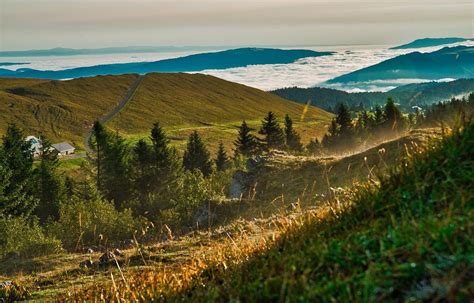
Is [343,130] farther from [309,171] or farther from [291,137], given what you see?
[309,171]

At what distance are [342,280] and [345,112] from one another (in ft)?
325

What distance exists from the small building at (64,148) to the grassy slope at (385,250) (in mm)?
166922

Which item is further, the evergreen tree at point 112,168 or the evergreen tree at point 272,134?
the evergreen tree at point 272,134

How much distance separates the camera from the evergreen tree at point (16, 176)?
59.4 meters

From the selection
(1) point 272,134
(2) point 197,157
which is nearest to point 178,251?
(1) point 272,134

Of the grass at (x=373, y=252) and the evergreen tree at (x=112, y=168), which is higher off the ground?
the grass at (x=373, y=252)

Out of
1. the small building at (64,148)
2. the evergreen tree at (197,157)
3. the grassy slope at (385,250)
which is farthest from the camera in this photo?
the small building at (64,148)

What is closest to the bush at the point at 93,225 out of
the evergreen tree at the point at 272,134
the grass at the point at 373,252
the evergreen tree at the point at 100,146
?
the evergreen tree at the point at 100,146

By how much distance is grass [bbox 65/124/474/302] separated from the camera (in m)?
3.29

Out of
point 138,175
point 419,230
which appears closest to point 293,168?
point 419,230

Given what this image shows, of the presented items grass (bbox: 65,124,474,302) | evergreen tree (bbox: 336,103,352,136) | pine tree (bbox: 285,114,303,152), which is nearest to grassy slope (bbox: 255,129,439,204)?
grass (bbox: 65,124,474,302)

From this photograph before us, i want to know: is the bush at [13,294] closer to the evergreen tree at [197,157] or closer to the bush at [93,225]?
the bush at [93,225]

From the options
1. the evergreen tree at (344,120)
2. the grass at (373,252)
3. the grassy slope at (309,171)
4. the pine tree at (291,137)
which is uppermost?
the grass at (373,252)

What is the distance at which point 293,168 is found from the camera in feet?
103
